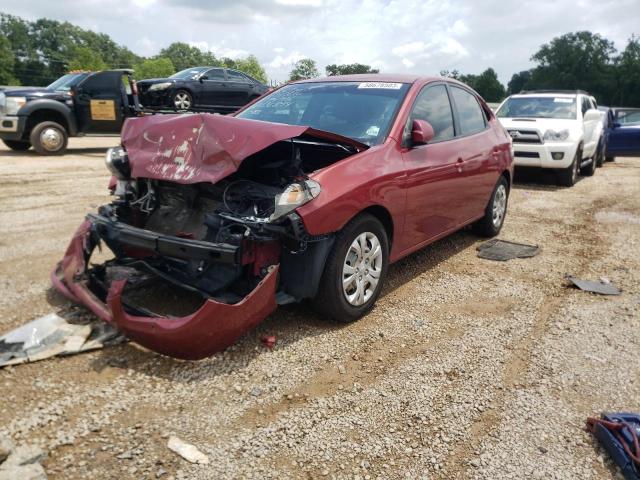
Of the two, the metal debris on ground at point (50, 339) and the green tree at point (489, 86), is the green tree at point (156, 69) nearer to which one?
the green tree at point (489, 86)

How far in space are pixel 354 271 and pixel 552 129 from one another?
7.78 m

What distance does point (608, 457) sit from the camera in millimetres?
2451

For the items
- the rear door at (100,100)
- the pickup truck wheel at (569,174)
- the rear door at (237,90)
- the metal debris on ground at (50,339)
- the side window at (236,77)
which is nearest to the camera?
the metal debris on ground at (50,339)

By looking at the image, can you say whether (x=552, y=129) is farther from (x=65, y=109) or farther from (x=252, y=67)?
(x=252, y=67)

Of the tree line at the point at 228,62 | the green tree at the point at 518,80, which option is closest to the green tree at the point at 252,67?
the tree line at the point at 228,62

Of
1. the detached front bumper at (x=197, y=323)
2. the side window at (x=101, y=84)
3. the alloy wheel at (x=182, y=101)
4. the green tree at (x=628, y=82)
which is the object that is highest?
→ the green tree at (x=628, y=82)

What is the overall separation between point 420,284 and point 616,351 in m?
1.61

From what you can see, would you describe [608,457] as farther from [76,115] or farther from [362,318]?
[76,115]

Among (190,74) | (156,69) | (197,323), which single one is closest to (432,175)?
(197,323)

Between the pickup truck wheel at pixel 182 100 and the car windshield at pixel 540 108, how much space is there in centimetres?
787

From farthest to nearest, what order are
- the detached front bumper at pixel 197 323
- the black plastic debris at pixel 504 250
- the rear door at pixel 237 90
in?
the rear door at pixel 237 90 → the black plastic debris at pixel 504 250 → the detached front bumper at pixel 197 323

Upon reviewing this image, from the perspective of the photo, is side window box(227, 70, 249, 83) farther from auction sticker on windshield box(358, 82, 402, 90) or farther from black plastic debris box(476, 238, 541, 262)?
auction sticker on windshield box(358, 82, 402, 90)

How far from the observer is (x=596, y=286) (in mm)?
4680

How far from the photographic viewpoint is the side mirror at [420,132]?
4.01m
